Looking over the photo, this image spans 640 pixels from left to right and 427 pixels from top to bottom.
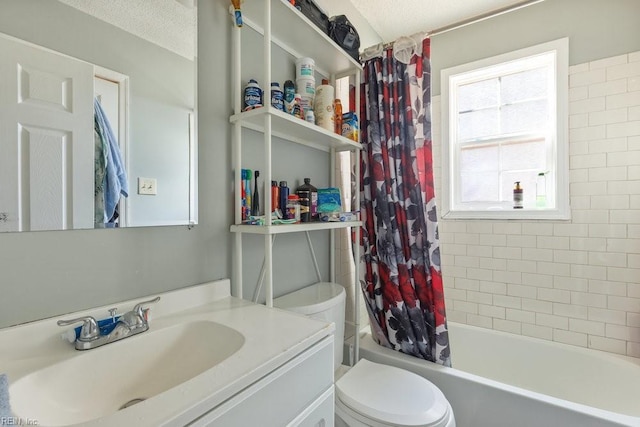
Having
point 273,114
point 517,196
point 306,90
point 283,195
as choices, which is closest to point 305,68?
point 306,90

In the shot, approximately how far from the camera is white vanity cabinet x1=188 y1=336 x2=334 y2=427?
0.54 meters

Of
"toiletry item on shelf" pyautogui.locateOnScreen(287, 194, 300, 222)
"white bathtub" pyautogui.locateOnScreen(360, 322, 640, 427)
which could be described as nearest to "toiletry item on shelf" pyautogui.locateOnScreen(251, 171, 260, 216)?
"toiletry item on shelf" pyautogui.locateOnScreen(287, 194, 300, 222)

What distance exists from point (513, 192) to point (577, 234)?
442 mm

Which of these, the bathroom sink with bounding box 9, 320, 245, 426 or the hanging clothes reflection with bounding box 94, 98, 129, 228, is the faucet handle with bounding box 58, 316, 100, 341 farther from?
the hanging clothes reflection with bounding box 94, 98, 129, 228

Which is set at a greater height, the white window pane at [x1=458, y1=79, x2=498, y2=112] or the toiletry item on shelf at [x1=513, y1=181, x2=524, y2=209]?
the white window pane at [x1=458, y1=79, x2=498, y2=112]

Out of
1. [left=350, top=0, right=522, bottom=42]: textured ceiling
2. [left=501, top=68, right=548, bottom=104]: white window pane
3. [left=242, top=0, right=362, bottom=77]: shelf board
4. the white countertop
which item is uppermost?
[left=350, top=0, right=522, bottom=42]: textured ceiling

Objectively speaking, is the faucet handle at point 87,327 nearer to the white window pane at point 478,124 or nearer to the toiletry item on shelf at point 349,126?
the toiletry item on shelf at point 349,126

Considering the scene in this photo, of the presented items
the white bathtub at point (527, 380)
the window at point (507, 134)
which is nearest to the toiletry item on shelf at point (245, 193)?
the white bathtub at point (527, 380)

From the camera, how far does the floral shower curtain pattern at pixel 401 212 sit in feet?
4.98

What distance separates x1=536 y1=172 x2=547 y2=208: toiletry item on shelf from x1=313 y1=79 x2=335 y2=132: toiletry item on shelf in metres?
1.57

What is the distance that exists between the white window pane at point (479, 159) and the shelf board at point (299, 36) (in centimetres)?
118

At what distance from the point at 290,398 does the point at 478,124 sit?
2.30m

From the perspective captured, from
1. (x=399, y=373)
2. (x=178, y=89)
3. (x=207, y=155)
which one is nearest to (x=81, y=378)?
(x=207, y=155)

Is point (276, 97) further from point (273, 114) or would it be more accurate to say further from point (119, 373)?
point (119, 373)
